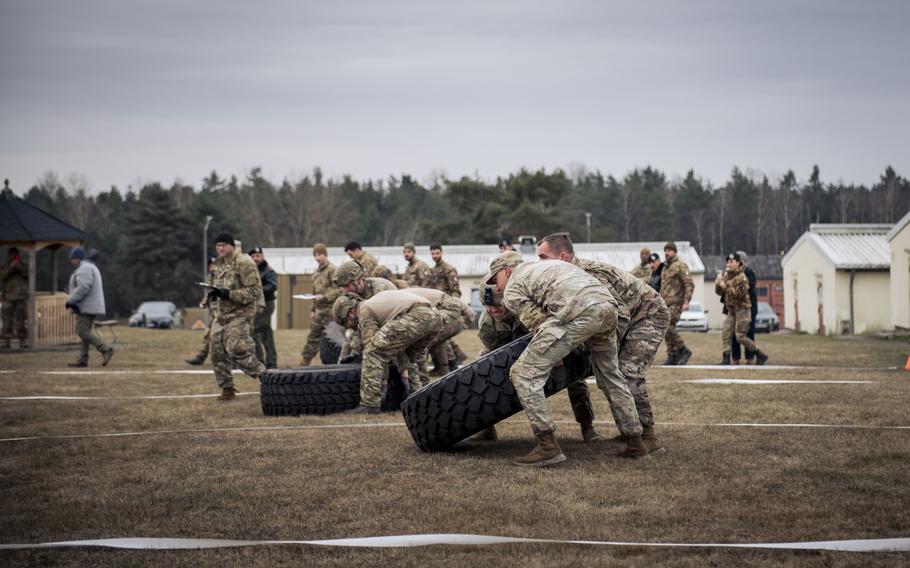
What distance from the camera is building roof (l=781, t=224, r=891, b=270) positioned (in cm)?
3391

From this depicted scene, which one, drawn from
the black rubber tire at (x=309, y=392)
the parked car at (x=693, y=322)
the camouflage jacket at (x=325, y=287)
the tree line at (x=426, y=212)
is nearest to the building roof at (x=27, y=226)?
the camouflage jacket at (x=325, y=287)

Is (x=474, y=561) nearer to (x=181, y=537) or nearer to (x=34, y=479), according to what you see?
(x=181, y=537)

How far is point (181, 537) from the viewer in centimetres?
522

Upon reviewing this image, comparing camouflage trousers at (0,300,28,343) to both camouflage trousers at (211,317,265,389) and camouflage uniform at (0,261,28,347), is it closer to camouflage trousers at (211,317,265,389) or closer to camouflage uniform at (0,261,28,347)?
camouflage uniform at (0,261,28,347)

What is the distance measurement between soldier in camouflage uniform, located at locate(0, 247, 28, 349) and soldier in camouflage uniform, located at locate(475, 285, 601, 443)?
17.3 meters

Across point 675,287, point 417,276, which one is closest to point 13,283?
point 417,276

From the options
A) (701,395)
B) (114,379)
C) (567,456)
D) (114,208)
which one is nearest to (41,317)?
(114,379)

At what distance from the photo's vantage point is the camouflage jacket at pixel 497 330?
8.25 m

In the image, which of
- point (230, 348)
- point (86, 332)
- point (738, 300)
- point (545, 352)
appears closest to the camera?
point (545, 352)

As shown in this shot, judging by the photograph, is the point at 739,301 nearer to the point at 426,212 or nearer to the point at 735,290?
the point at 735,290

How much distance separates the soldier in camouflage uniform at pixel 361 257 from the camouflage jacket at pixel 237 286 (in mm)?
3537

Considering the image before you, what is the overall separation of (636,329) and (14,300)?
1894 centimetres

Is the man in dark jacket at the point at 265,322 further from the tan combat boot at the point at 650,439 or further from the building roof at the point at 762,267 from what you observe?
the building roof at the point at 762,267

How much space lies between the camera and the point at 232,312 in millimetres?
11719
